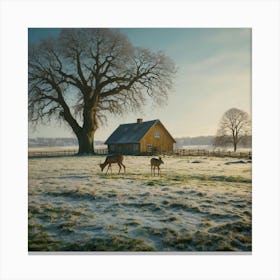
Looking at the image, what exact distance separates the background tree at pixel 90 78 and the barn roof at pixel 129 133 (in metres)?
0.26

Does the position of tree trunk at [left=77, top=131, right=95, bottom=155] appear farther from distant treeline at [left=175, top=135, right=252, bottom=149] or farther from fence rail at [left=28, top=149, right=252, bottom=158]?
distant treeline at [left=175, top=135, right=252, bottom=149]

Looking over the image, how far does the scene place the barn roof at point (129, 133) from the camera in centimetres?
494

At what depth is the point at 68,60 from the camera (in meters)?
4.95

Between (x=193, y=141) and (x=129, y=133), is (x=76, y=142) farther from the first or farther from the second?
(x=193, y=141)

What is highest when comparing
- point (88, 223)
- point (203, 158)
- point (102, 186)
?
point (203, 158)

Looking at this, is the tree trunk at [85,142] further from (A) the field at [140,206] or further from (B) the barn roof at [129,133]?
(B) the barn roof at [129,133]

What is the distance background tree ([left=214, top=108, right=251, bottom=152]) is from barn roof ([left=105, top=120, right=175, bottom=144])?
112cm

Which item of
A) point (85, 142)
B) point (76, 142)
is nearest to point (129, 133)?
point (85, 142)

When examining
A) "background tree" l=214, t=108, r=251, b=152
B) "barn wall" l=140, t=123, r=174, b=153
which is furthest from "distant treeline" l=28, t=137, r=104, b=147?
"background tree" l=214, t=108, r=251, b=152

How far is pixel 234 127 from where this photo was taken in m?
4.66

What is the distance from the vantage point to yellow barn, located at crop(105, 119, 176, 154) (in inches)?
193
